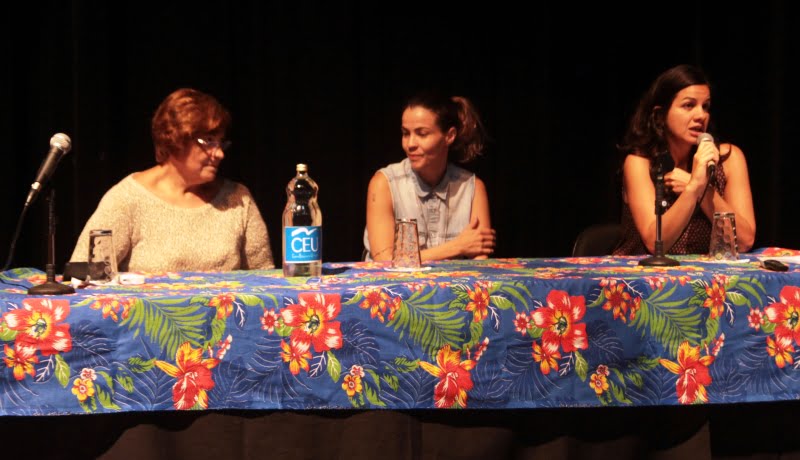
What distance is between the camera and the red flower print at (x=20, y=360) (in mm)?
1635

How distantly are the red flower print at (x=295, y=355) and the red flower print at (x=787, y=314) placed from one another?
1.03m

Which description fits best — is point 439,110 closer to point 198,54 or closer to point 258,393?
point 198,54

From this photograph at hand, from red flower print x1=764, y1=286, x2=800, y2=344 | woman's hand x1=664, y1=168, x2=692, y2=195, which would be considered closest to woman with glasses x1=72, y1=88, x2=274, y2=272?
woman's hand x1=664, y1=168, x2=692, y2=195

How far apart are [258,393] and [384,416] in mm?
260

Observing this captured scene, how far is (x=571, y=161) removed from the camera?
3980 millimetres

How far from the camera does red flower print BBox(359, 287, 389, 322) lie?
1742 millimetres

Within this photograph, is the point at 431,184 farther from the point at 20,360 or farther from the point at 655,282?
the point at 20,360

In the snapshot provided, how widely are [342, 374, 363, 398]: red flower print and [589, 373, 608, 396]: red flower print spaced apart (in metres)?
0.49

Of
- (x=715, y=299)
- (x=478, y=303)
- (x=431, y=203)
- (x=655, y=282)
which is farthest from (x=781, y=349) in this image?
(x=431, y=203)

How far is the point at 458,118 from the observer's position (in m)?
3.15

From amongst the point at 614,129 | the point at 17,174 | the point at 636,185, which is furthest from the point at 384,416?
the point at 614,129

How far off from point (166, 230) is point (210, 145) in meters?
0.30

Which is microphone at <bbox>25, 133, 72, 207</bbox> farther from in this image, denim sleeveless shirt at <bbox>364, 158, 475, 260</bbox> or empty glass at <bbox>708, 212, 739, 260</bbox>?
empty glass at <bbox>708, 212, 739, 260</bbox>

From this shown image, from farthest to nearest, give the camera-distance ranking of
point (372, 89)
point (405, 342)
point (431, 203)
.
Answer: point (372, 89) < point (431, 203) < point (405, 342)
